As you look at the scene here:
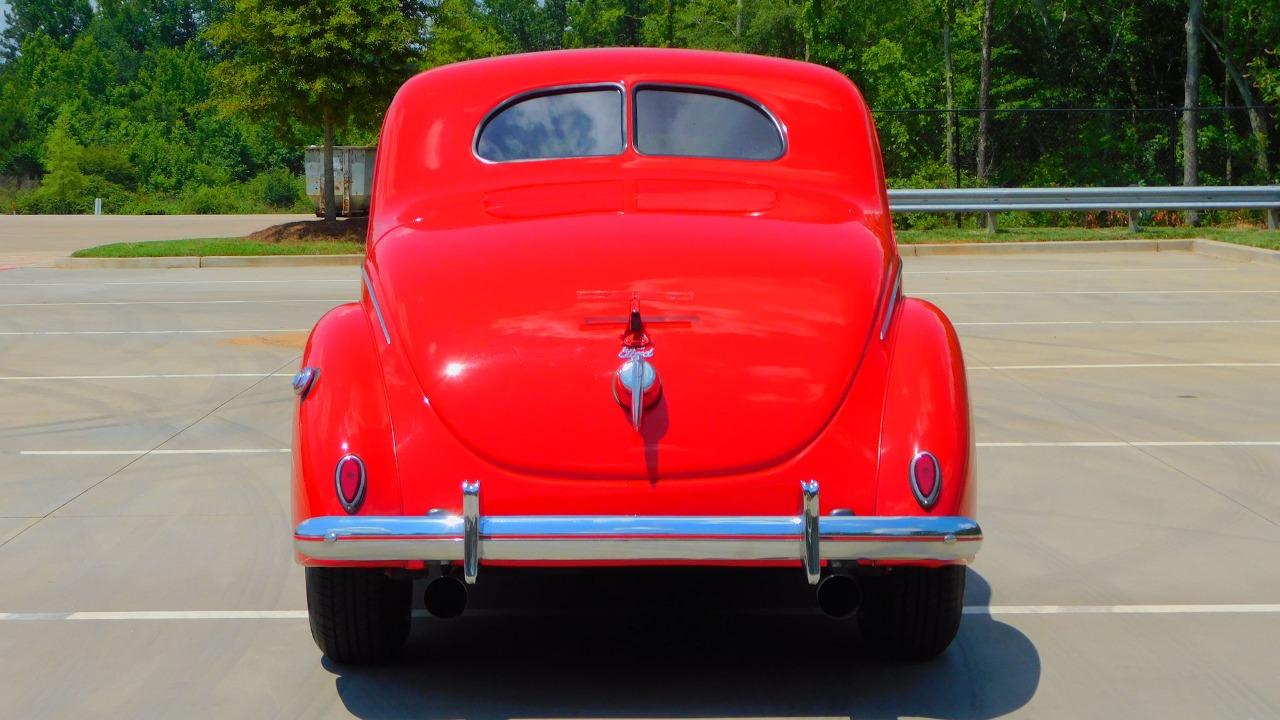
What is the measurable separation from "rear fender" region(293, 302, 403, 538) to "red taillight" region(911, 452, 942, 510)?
141cm

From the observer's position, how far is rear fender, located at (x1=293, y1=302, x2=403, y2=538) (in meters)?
4.12

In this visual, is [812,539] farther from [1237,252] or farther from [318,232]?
[318,232]

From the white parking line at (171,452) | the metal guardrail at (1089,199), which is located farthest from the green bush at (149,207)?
the white parking line at (171,452)

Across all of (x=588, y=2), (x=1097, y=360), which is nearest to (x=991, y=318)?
(x=1097, y=360)

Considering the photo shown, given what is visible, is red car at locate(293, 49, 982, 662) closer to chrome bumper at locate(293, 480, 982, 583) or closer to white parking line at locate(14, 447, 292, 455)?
chrome bumper at locate(293, 480, 982, 583)

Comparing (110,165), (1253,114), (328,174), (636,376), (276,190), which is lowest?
(276,190)

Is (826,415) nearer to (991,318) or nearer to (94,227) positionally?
(991,318)

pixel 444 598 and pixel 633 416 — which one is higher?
pixel 633 416

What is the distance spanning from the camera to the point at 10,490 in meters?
7.21

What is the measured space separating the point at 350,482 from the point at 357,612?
22.3 inches

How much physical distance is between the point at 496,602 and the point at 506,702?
105cm

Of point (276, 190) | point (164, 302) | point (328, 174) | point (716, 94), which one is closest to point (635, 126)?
point (716, 94)

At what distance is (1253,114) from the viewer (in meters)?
34.1

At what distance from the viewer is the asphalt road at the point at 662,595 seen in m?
4.43
